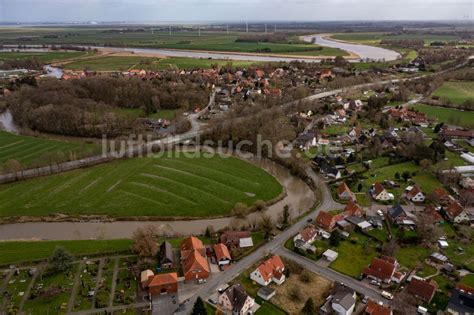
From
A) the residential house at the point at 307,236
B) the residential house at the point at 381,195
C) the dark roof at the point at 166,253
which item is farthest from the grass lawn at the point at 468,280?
the dark roof at the point at 166,253

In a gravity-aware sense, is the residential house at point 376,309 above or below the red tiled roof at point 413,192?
below

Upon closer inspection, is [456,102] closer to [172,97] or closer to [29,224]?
[172,97]

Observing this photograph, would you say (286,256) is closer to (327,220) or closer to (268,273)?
(268,273)

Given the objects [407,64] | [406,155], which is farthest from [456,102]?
[407,64]

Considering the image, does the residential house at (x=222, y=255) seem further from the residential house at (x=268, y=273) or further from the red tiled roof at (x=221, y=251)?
the residential house at (x=268, y=273)

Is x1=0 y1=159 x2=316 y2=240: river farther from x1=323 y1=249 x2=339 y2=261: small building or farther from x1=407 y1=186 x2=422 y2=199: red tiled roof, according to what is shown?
x1=407 y1=186 x2=422 y2=199: red tiled roof

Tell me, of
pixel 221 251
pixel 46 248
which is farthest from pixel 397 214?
pixel 46 248

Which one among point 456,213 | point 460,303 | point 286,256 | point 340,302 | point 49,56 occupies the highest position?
point 49,56
